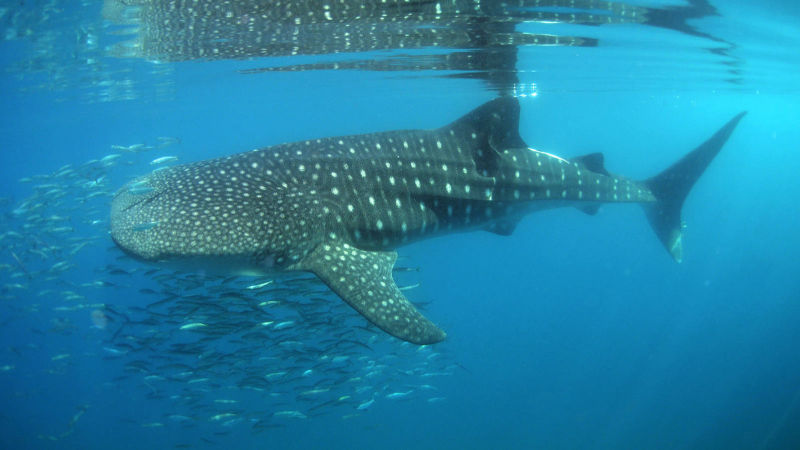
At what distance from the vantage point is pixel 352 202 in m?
5.47

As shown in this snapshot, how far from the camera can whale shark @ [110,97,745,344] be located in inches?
177

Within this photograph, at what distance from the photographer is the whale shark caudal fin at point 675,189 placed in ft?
28.1

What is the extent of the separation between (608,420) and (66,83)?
33701 mm

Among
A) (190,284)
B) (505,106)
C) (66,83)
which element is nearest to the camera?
(505,106)

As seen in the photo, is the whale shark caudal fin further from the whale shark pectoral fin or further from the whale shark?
the whale shark pectoral fin

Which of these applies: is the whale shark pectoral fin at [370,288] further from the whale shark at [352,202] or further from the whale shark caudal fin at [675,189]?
the whale shark caudal fin at [675,189]

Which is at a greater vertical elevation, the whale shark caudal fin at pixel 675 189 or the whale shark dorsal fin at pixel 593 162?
the whale shark dorsal fin at pixel 593 162

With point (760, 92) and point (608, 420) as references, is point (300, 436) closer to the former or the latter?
point (608, 420)

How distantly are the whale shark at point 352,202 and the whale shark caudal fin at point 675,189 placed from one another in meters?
1.97

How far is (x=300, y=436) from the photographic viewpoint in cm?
2942

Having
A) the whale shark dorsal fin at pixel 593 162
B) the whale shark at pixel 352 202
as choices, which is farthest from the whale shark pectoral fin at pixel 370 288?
the whale shark dorsal fin at pixel 593 162

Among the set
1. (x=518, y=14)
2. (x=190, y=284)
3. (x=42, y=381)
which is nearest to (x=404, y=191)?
(x=190, y=284)

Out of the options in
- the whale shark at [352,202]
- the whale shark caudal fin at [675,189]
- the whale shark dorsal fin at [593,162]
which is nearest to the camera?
the whale shark at [352,202]

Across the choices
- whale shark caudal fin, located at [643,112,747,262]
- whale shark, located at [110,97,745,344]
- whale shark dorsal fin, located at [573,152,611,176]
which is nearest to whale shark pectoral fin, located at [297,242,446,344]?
whale shark, located at [110,97,745,344]
